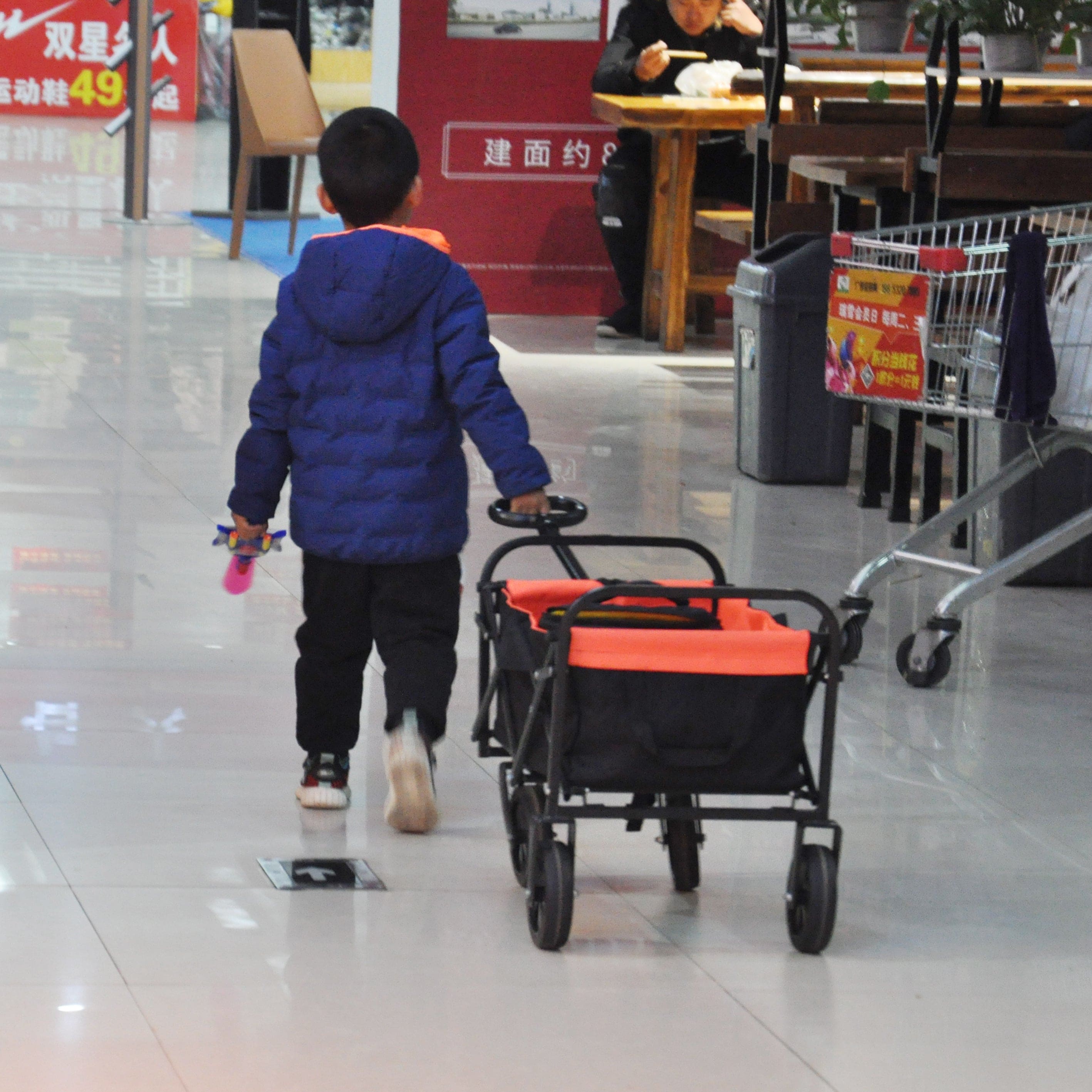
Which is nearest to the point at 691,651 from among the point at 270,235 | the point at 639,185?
the point at 639,185

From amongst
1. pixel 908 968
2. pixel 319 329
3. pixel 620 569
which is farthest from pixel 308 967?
pixel 620 569

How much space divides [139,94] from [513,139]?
347 cm

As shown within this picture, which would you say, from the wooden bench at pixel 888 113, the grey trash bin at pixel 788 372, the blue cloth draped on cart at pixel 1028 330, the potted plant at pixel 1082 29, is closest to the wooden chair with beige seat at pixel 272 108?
the wooden bench at pixel 888 113

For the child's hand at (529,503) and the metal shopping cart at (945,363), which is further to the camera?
the metal shopping cart at (945,363)

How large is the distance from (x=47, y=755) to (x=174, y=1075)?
1.24m

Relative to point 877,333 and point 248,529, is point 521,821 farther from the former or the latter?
point 877,333

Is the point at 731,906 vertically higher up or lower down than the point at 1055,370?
lower down

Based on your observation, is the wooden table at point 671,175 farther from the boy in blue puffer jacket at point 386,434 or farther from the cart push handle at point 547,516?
the cart push handle at point 547,516

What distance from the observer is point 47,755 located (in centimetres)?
335

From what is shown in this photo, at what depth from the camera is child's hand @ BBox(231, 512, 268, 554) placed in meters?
3.10

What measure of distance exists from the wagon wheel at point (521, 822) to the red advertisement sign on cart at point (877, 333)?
1506 millimetres

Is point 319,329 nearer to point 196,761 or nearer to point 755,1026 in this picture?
point 196,761

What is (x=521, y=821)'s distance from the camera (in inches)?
111

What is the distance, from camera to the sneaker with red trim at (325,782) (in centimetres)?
313
